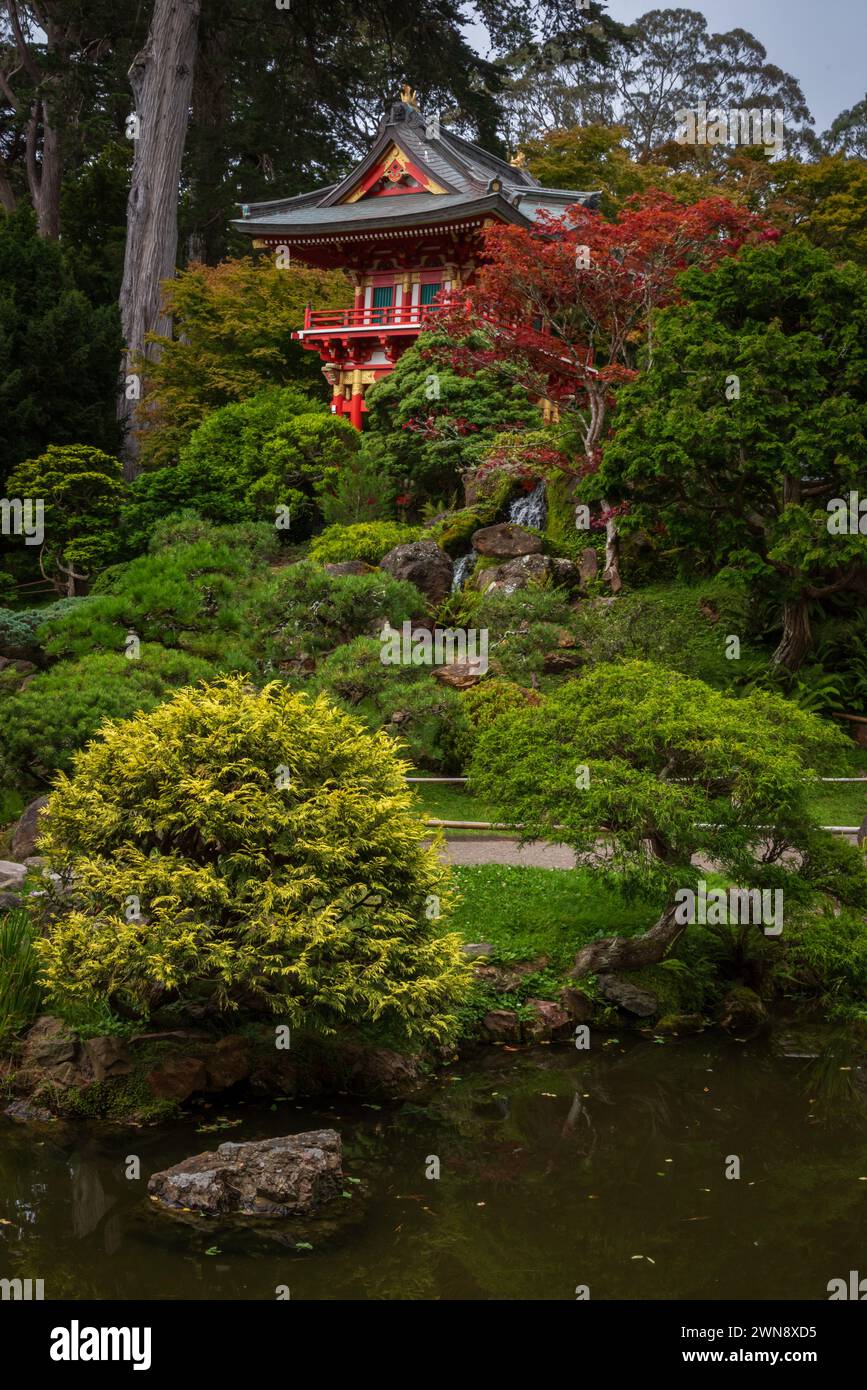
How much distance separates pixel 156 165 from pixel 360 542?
11.7 meters

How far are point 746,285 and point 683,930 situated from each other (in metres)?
8.93

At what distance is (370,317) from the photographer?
23.3 metres

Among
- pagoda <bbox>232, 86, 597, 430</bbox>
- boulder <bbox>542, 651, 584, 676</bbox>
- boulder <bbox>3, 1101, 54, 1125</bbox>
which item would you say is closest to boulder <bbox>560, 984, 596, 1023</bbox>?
boulder <bbox>3, 1101, 54, 1125</bbox>

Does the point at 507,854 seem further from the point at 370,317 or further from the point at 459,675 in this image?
the point at 370,317

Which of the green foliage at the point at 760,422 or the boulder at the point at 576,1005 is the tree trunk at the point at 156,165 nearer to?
the green foliage at the point at 760,422

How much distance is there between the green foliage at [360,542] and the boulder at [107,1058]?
1148 centimetres

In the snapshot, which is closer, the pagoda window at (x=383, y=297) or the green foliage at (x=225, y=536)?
the green foliage at (x=225, y=536)

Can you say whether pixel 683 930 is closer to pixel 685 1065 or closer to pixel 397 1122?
pixel 685 1065

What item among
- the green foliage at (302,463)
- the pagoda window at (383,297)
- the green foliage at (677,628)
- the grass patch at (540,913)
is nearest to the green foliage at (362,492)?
the green foliage at (302,463)

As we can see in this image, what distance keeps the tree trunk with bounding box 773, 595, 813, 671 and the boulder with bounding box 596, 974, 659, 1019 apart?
7727mm

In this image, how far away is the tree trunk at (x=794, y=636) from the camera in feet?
49.8

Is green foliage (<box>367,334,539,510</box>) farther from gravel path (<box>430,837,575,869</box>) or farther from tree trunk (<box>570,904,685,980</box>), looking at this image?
tree trunk (<box>570,904,685,980</box>)

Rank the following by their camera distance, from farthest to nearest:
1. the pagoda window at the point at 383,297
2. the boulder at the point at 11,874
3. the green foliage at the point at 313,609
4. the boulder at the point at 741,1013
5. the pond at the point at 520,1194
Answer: the pagoda window at the point at 383,297, the green foliage at the point at 313,609, the boulder at the point at 11,874, the boulder at the point at 741,1013, the pond at the point at 520,1194
